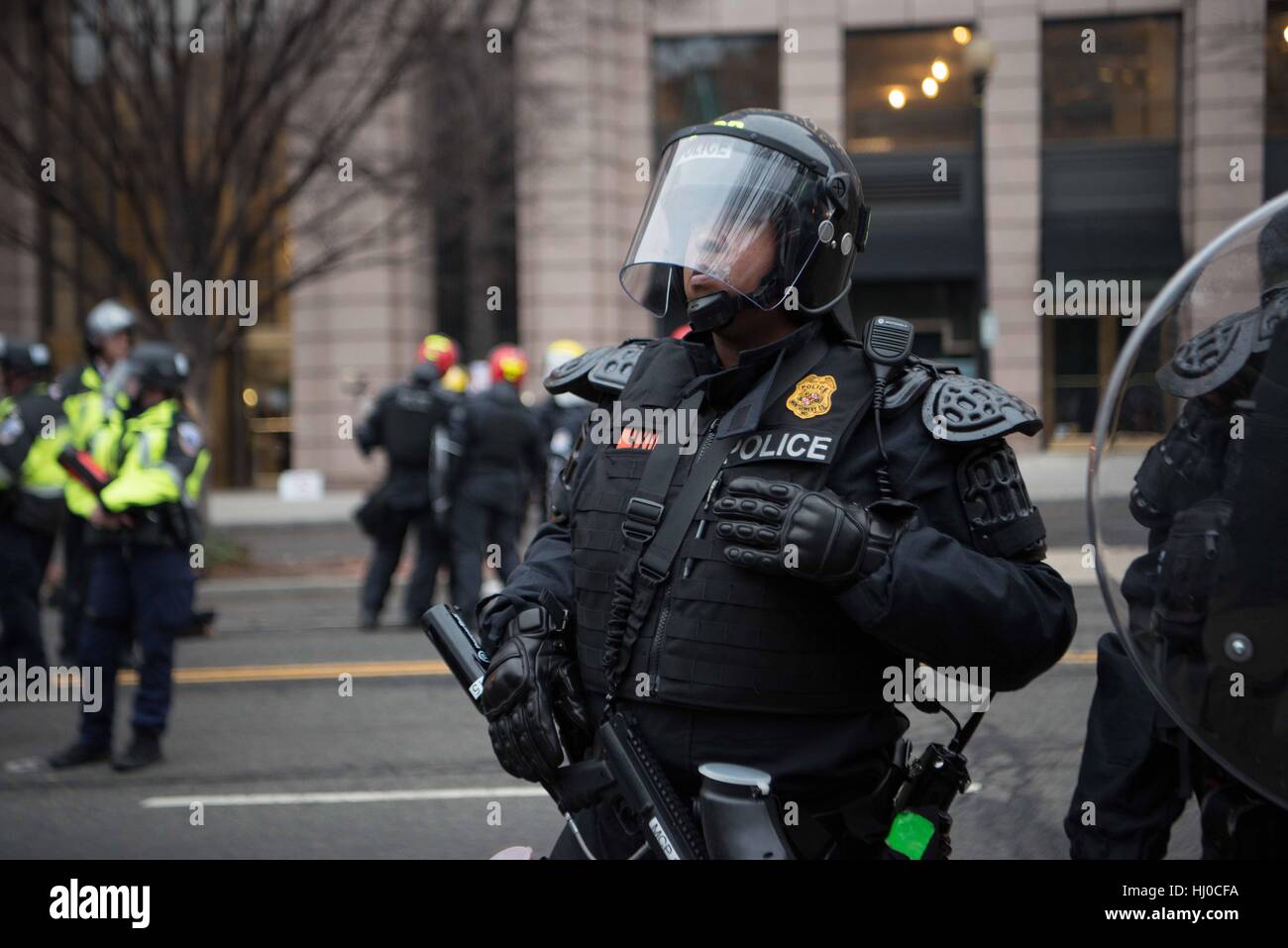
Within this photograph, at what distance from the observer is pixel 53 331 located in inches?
869

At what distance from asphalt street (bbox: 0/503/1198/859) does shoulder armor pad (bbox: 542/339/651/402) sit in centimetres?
127

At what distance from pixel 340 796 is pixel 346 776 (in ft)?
1.01

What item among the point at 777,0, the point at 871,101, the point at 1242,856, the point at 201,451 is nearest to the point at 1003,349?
the point at 871,101

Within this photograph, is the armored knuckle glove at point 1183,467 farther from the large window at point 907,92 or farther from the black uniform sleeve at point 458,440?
the large window at point 907,92

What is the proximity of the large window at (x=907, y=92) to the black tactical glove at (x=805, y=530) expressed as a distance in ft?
53.6

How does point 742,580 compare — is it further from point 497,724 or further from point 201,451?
point 201,451

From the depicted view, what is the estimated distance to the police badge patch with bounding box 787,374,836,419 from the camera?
217 cm

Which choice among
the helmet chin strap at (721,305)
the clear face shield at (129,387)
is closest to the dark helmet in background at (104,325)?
the clear face shield at (129,387)

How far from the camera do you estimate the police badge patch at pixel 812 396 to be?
2.17 m

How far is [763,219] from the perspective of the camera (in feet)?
7.51
